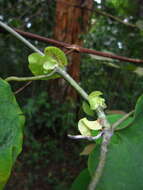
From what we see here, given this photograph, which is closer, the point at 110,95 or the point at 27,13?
the point at 110,95

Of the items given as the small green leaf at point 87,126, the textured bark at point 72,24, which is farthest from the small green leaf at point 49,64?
the textured bark at point 72,24

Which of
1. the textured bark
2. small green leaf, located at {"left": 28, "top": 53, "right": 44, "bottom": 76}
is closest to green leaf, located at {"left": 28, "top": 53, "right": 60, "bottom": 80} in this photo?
small green leaf, located at {"left": 28, "top": 53, "right": 44, "bottom": 76}

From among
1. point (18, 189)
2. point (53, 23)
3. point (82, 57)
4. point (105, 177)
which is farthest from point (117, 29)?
point (105, 177)

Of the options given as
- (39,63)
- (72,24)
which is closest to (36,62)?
(39,63)

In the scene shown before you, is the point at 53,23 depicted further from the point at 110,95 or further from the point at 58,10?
the point at 110,95

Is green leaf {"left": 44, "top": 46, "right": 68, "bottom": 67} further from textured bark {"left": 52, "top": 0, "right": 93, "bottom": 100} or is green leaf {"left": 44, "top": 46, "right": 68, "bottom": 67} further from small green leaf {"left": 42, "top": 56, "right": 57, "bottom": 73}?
textured bark {"left": 52, "top": 0, "right": 93, "bottom": 100}

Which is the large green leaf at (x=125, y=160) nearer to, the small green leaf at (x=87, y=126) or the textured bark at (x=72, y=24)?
the small green leaf at (x=87, y=126)
